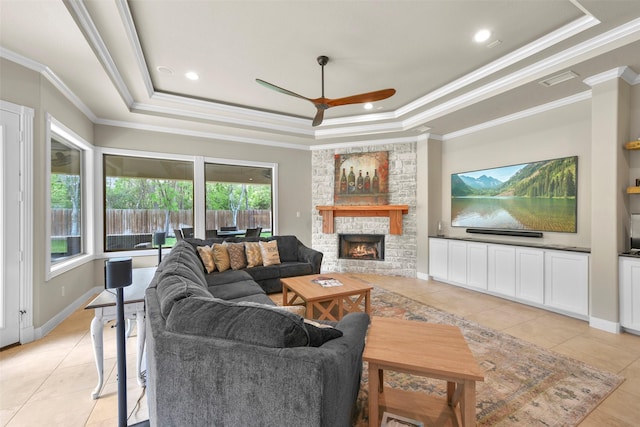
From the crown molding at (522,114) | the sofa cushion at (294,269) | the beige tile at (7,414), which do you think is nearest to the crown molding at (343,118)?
the crown molding at (522,114)

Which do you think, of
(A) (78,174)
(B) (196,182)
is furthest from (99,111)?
(B) (196,182)

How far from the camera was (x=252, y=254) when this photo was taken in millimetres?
4391

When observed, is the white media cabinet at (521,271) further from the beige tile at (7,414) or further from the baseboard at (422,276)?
the beige tile at (7,414)

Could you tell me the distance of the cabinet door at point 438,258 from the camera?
5.00m

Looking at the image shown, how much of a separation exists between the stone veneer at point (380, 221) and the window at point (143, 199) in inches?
109

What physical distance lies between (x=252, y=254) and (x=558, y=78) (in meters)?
4.75

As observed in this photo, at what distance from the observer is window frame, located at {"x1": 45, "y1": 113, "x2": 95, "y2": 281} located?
3020mm

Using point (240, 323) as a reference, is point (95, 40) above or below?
above

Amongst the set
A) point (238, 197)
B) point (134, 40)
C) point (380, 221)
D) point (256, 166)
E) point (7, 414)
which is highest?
point (134, 40)

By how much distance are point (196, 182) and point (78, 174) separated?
5.65ft

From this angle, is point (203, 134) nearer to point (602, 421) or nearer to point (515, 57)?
point (515, 57)

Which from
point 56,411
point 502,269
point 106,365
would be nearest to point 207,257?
point 106,365

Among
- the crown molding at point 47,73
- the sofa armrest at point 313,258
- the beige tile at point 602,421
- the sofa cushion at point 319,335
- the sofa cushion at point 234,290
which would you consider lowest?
the beige tile at point 602,421

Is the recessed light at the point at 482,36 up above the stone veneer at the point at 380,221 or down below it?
above
